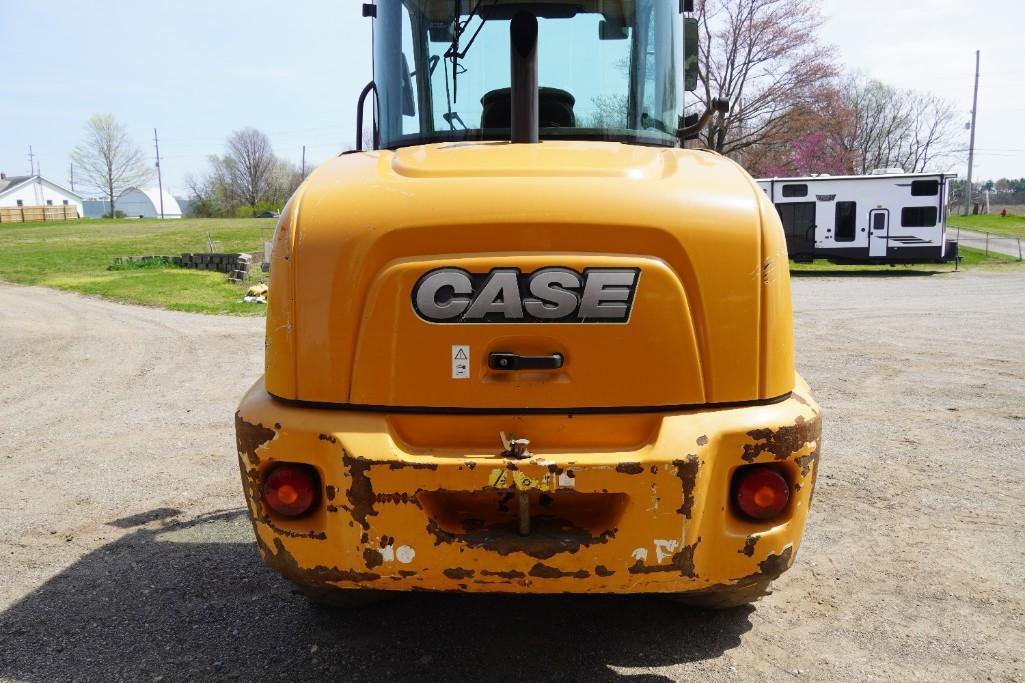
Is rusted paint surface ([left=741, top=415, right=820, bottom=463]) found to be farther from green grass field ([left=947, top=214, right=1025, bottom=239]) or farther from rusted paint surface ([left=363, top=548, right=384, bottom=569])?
green grass field ([left=947, top=214, right=1025, bottom=239])

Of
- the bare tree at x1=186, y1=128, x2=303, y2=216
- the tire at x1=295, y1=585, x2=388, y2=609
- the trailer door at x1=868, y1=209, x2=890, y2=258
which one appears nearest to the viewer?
the tire at x1=295, y1=585, x2=388, y2=609

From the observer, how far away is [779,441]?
2559mm

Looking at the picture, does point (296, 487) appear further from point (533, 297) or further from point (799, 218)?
point (799, 218)

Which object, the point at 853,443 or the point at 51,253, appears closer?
the point at 853,443

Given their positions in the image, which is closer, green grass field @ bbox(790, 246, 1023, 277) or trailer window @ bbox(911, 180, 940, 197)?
trailer window @ bbox(911, 180, 940, 197)

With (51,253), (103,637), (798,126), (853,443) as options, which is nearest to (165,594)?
(103,637)

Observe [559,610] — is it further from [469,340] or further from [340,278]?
[340,278]

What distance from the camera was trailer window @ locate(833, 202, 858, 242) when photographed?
23.2m

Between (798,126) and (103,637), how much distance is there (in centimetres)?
2846

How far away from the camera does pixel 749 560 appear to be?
2596 mm

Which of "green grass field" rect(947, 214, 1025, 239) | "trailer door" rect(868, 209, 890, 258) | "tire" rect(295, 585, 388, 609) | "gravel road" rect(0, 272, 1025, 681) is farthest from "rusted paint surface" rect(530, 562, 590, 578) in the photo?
"green grass field" rect(947, 214, 1025, 239)

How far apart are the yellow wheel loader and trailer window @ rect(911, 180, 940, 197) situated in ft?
74.5

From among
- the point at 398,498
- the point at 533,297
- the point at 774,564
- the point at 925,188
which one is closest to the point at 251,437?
the point at 398,498

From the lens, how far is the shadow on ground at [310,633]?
3100 mm
